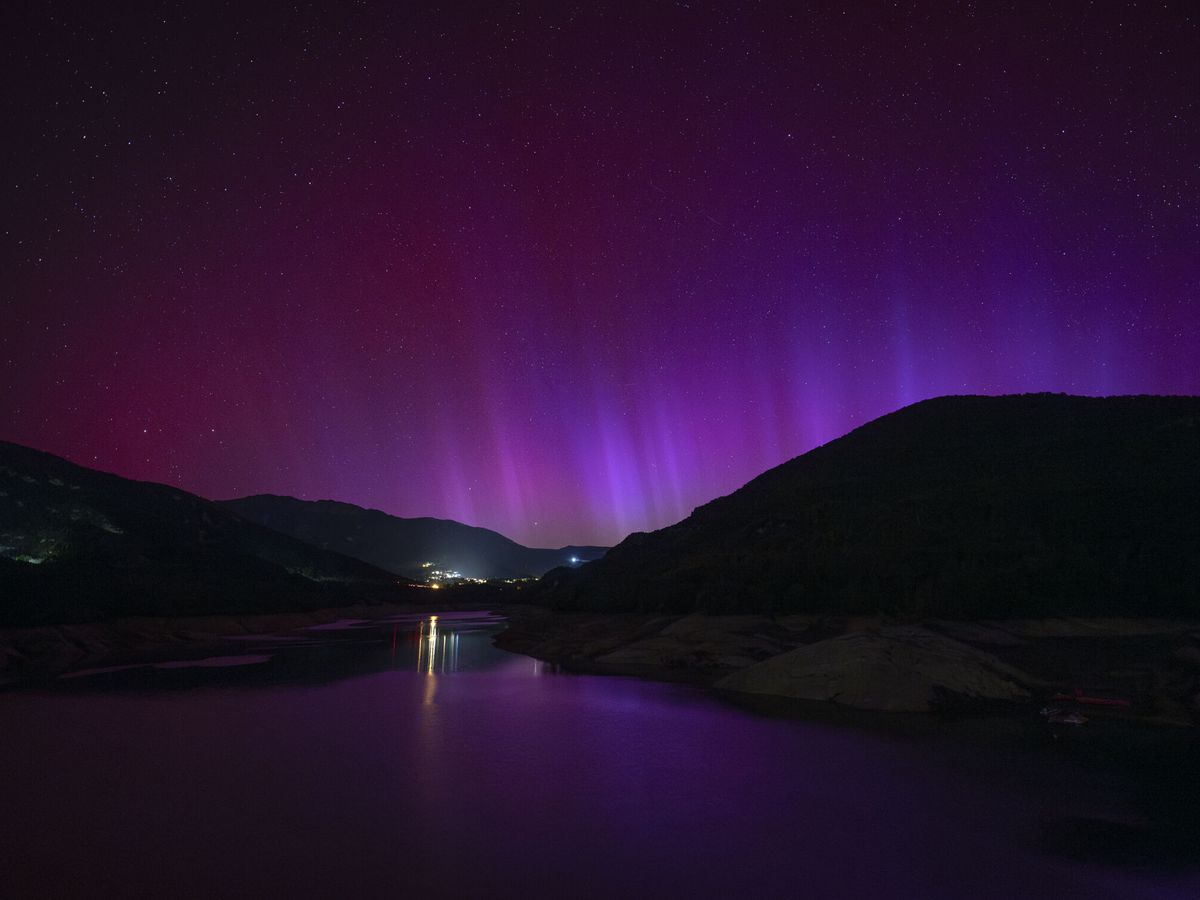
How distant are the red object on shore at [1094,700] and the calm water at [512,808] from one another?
1236cm

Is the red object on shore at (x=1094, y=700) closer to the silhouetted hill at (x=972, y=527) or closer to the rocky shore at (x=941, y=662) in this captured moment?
the rocky shore at (x=941, y=662)

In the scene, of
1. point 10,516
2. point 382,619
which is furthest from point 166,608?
point 382,619

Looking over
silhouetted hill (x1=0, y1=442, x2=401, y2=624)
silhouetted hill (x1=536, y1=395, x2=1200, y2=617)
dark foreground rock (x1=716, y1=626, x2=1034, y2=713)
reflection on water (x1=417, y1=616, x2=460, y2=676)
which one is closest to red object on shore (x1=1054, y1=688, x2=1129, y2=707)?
dark foreground rock (x1=716, y1=626, x2=1034, y2=713)

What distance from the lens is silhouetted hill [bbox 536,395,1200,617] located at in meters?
52.2

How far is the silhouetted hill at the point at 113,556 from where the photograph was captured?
8425cm

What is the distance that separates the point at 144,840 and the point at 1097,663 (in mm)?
47796

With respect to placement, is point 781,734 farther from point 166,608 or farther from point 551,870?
point 166,608

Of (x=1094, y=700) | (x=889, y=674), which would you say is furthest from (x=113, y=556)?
(x=1094, y=700)

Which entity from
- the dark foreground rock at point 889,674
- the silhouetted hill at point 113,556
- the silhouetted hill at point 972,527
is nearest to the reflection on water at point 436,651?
the silhouetted hill at point 972,527

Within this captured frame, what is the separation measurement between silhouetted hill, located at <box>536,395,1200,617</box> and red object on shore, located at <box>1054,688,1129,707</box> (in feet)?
44.1

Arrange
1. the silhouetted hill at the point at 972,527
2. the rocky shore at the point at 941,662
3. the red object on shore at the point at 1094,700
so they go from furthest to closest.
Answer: the silhouetted hill at the point at 972,527, the rocky shore at the point at 941,662, the red object on shore at the point at 1094,700

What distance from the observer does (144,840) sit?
18906 millimetres

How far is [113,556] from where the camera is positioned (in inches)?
4621

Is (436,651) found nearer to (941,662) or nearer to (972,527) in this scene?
(972,527)
